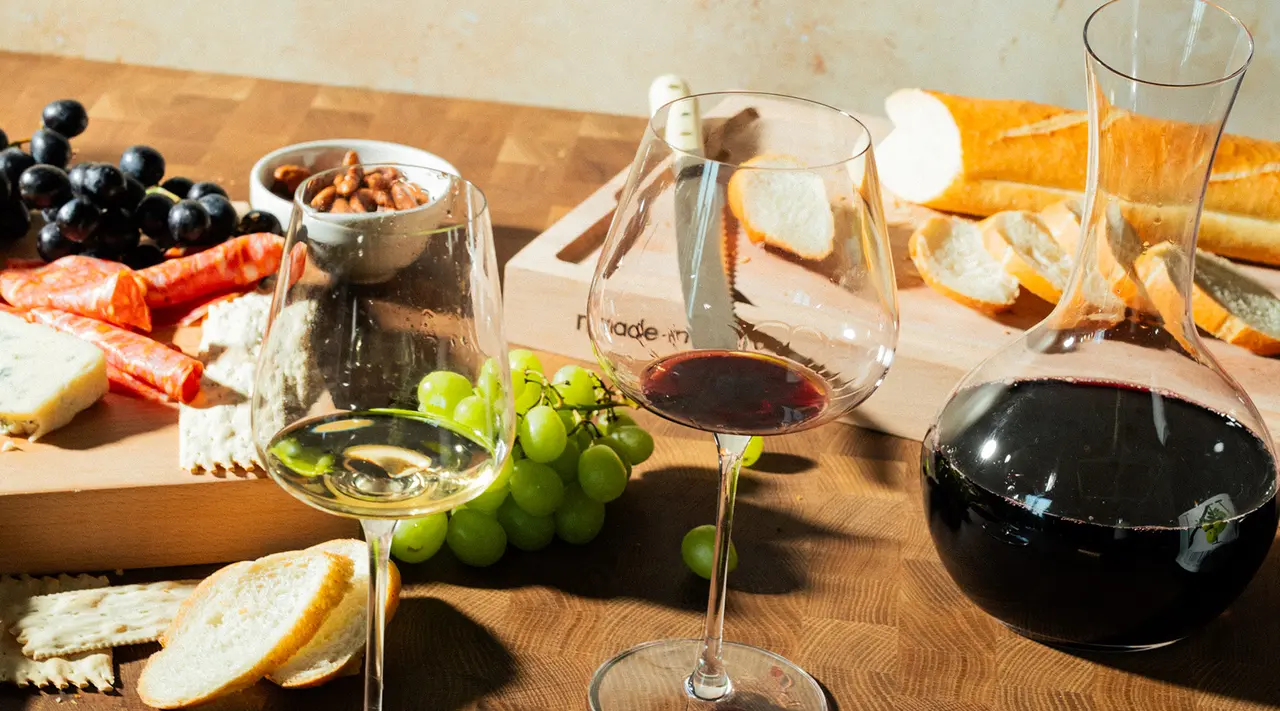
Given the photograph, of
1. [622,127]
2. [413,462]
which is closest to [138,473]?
[413,462]

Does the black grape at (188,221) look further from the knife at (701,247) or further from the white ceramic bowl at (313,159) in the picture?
the knife at (701,247)

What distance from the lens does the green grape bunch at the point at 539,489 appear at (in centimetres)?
94

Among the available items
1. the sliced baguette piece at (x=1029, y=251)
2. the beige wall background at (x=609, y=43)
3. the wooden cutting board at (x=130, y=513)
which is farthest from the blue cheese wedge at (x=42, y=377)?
the beige wall background at (x=609, y=43)

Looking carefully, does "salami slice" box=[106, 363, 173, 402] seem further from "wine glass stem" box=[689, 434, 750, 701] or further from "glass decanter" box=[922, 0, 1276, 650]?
"glass decanter" box=[922, 0, 1276, 650]

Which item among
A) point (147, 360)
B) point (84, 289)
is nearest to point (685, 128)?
point (147, 360)

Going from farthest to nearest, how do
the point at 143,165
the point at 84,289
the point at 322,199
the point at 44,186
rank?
1. the point at 143,165
2. the point at 44,186
3. the point at 84,289
4. the point at 322,199

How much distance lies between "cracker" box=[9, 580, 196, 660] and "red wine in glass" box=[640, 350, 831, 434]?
396 millimetres

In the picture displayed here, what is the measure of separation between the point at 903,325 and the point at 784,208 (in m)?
0.58

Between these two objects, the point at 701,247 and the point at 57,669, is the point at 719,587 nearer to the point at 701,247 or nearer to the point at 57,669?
the point at 701,247

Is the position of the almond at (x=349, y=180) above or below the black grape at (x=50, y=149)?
above

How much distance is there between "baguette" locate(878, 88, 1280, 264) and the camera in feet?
4.60

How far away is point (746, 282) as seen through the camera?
704mm

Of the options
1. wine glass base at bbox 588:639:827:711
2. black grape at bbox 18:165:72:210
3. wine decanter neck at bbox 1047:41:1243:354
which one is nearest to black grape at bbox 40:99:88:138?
black grape at bbox 18:165:72:210

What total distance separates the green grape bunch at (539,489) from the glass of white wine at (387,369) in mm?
258
